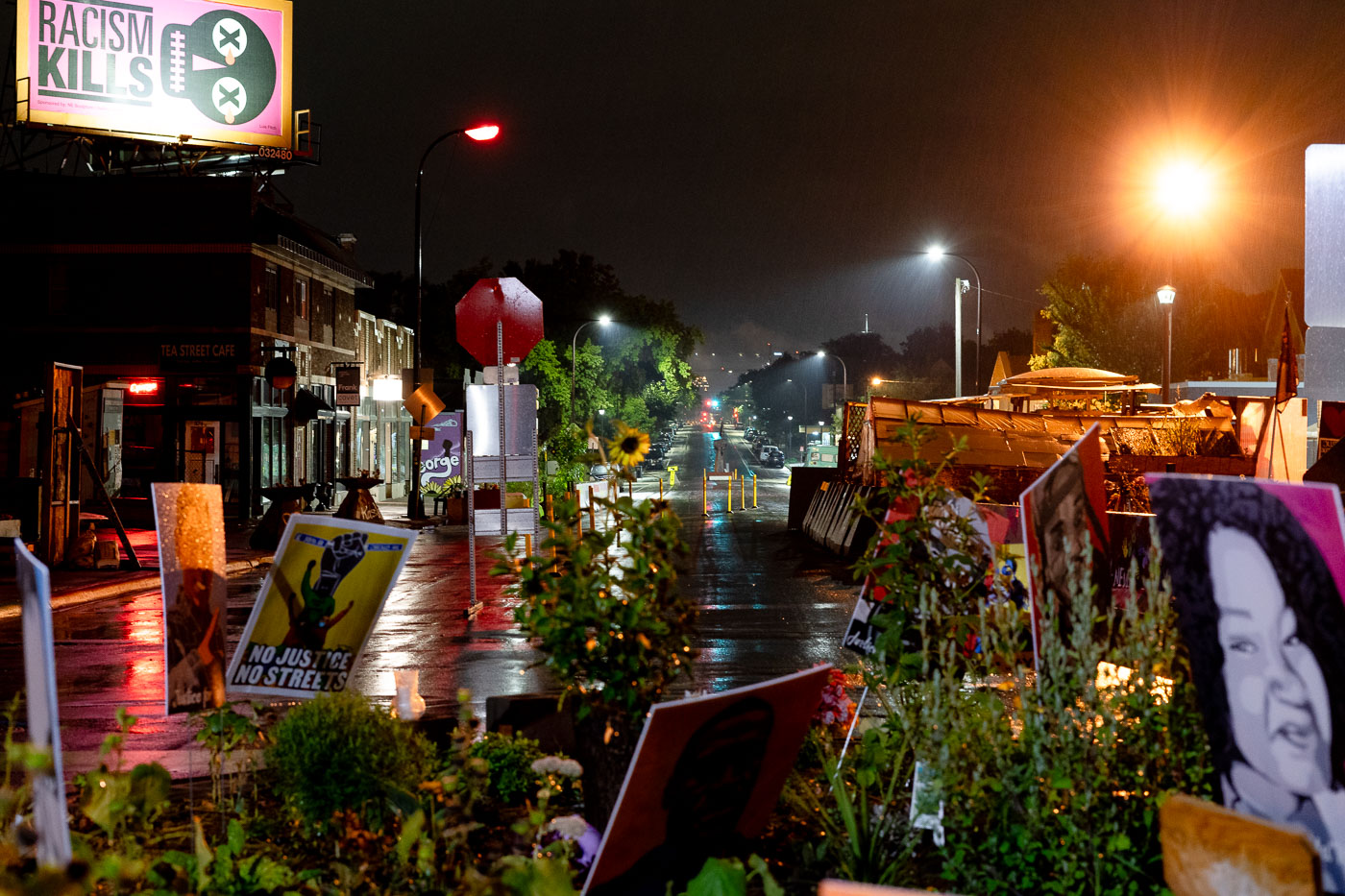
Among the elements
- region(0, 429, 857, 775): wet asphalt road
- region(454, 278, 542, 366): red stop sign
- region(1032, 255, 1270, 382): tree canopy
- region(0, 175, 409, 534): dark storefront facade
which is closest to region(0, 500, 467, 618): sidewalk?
region(0, 429, 857, 775): wet asphalt road

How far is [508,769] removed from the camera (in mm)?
5055

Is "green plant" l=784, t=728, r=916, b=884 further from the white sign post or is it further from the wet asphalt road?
the white sign post

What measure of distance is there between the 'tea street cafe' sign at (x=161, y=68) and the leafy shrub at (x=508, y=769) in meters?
30.8

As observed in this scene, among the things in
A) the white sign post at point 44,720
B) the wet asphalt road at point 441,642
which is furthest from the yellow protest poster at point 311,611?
the white sign post at point 44,720

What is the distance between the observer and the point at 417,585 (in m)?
17.3

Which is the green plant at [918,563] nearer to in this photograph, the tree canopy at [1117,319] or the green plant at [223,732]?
the green plant at [223,732]

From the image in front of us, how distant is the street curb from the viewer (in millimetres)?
14669

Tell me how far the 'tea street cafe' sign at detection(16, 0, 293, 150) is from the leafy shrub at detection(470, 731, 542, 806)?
3084 centimetres

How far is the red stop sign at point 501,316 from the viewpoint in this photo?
13477 millimetres

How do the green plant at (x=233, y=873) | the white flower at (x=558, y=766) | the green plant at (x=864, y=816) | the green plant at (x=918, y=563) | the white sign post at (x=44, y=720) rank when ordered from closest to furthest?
the white sign post at (x=44, y=720), the green plant at (x=233, y=873), the white flower at (x=558, y=766), the green plant at (x=864, y=816), the green plant at (x=918, y=563)

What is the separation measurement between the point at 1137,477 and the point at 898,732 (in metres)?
15.7

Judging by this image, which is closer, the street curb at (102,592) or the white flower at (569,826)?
the white flower at (569,826)

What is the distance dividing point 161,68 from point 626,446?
31.6m

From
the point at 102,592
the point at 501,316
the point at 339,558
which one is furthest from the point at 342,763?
the point at 102,592
